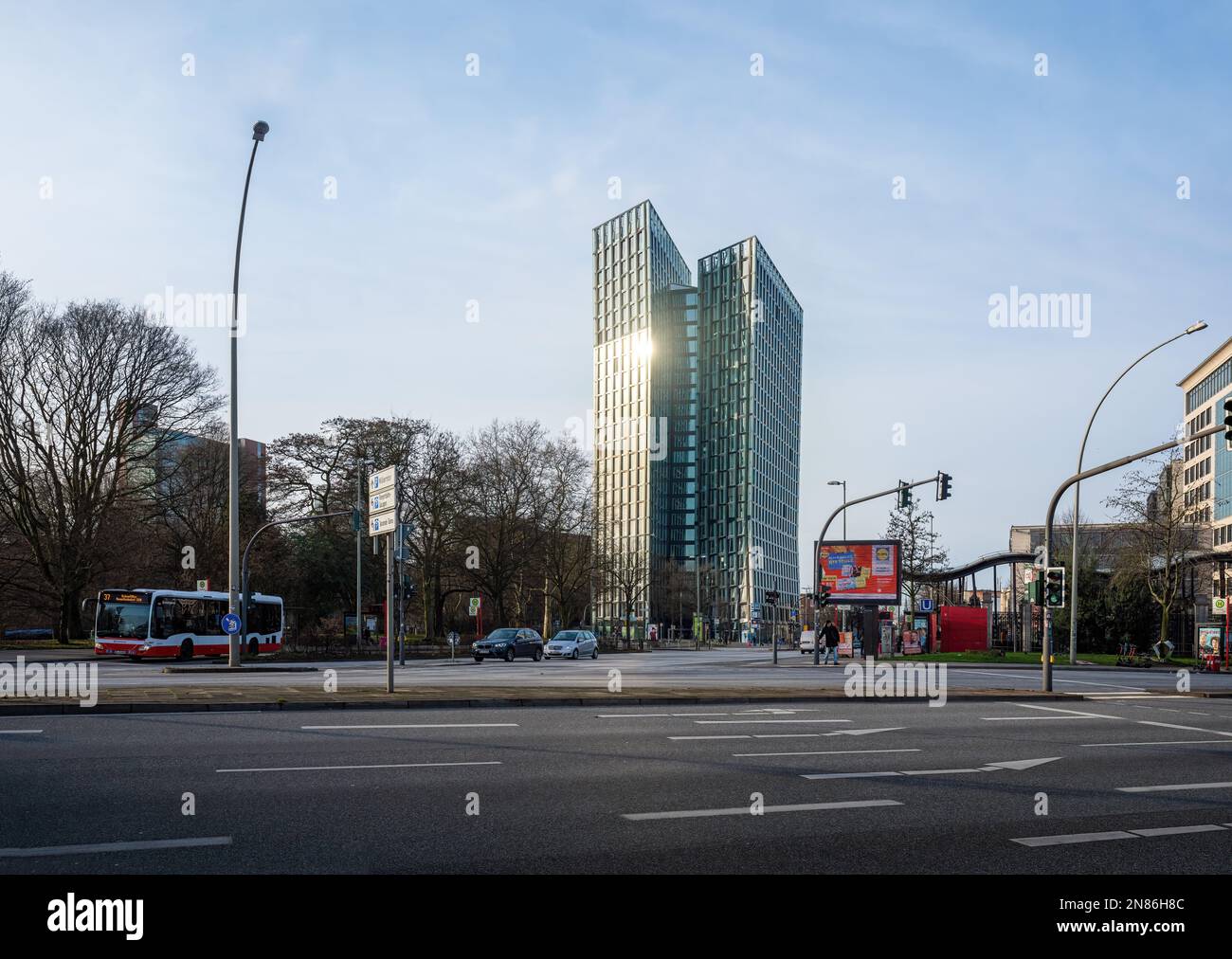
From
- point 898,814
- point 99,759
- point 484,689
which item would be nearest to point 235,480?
point 484,689

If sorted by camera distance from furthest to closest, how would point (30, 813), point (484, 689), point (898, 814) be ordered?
point (484, 689) < point (898, 814) < point (30, 813)

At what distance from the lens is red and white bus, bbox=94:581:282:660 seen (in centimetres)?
3706

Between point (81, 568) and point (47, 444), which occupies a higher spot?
point (47, 444)

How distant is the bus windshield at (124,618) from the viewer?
37062mm

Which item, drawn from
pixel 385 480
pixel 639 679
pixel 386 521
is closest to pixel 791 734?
pixel 386 521

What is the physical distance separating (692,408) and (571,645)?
11071 centimetres

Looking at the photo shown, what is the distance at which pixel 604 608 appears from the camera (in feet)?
457

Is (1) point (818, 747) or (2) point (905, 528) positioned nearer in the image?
(1) point (818, 747)

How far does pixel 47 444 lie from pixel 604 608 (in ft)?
331

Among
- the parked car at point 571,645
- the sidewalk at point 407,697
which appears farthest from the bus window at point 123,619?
the sidewalk at point 407,697

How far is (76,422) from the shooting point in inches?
1704

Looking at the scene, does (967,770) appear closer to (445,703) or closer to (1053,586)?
(445,703)
